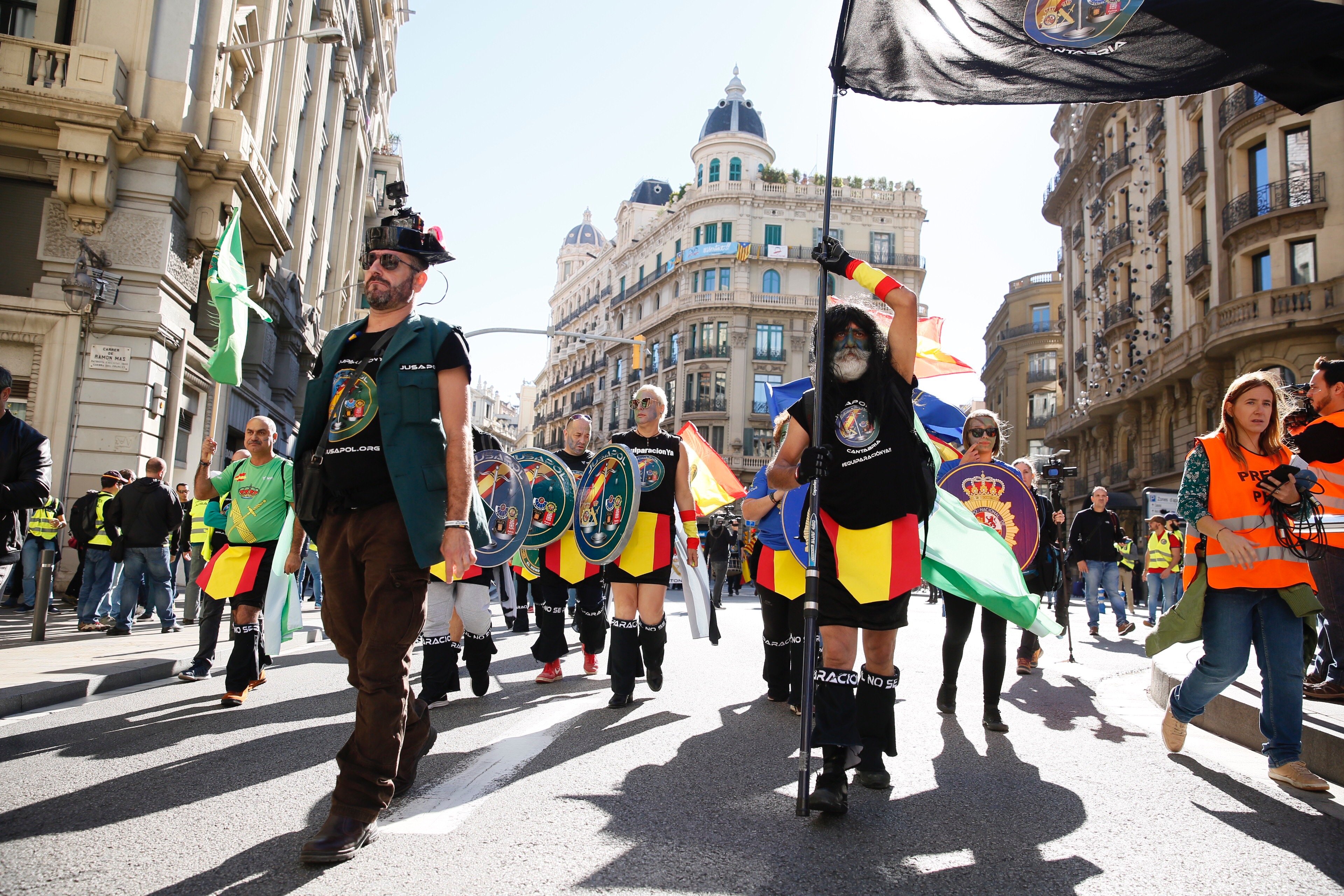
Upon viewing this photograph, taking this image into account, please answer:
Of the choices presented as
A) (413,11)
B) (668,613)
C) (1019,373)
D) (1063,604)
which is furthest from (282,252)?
(1019,373)

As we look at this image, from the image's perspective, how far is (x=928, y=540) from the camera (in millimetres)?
5559

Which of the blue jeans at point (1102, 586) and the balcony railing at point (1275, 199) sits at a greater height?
the balcony railing at point (1275, 199)

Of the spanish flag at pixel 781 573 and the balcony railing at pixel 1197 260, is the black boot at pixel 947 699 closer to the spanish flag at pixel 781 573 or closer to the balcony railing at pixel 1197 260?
the spanish flag at pixel 781 573

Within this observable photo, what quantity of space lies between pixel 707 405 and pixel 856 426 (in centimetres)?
5491

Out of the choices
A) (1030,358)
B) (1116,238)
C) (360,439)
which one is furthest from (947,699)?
(1030,358)

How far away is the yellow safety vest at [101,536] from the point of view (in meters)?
11.2

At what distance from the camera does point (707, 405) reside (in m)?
58.9

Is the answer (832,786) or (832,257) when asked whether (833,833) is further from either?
(832,257)

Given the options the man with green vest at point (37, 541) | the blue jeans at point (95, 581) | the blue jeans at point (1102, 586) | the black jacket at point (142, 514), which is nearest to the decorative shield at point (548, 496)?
the black jacket at point (142, 514)

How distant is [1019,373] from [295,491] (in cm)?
6489

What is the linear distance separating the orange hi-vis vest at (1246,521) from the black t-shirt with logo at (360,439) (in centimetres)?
353

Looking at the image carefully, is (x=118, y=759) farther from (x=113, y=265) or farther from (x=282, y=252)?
(x=282, y=252)

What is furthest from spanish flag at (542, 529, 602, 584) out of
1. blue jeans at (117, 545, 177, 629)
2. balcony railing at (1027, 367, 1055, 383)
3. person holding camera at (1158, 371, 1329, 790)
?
balcony railing at (1027, 367, 1055, 383)

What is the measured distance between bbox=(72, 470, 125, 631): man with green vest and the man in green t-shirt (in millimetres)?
5511
